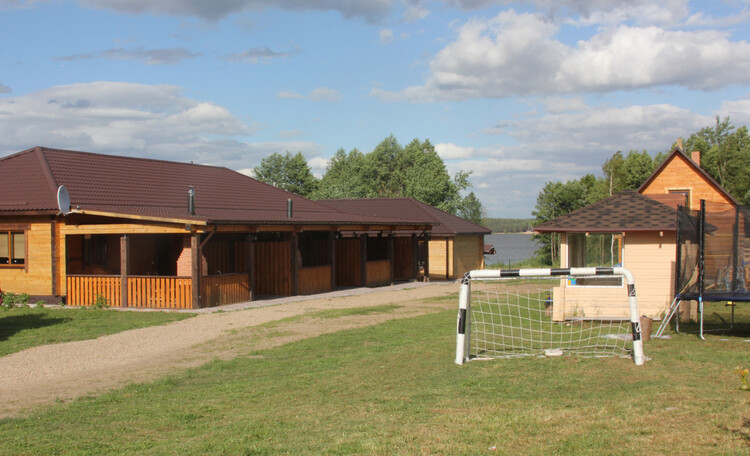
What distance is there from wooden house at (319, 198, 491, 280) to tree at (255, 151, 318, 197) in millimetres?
49875

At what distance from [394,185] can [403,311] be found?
7279cm

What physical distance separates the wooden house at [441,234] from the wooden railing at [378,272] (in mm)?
2829

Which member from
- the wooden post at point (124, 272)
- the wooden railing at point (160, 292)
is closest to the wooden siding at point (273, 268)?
the wooden railing at point (160, 292)

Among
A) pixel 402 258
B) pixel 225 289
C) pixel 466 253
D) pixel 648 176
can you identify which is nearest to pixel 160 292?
pixel 225 289

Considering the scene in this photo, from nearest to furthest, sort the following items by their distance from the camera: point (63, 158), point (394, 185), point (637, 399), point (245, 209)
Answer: point (637, 399), point (63, 158), point (245, 209), point (394, 185)

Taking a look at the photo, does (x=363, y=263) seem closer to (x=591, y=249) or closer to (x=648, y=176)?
(x=591, y=249)

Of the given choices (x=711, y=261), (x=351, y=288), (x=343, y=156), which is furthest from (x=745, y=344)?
(x=343, y=156)

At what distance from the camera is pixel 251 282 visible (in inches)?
868

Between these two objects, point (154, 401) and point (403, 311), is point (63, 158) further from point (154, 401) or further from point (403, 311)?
point (154, 401)

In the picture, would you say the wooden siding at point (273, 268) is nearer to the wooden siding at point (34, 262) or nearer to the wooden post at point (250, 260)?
the wooden post at point (250, 260)

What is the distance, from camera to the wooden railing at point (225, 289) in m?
20.1

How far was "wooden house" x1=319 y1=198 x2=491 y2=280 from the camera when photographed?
116 ft

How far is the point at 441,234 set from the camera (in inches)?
1361

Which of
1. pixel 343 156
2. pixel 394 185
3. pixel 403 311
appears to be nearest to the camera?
pixel 403 311
